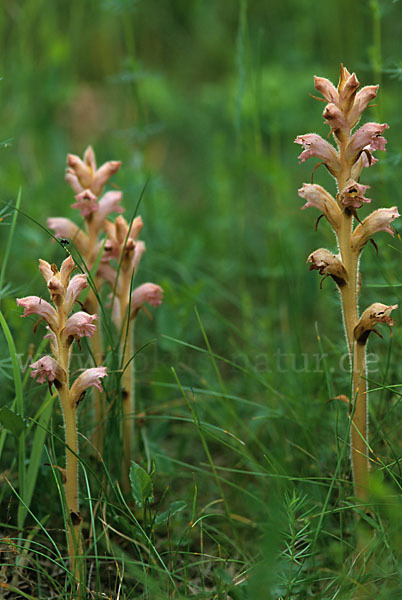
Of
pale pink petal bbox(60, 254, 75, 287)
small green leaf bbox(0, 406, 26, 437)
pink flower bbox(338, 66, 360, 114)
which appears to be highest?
pink flower bbox(338, 66, 360, 114)

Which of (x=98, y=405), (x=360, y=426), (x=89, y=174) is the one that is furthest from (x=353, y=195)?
(x=98, y=405)

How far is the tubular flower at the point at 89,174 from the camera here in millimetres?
2408

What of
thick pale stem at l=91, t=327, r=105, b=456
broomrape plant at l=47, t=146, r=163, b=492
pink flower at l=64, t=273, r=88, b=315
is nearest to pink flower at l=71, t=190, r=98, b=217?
broomrape plant at l=47, t=146, r=163, b=492

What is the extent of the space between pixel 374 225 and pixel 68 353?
0.94 metres

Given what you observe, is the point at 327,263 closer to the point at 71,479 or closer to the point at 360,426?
the point at 360,426

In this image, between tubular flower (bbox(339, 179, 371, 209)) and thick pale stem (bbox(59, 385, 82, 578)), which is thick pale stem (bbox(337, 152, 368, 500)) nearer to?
tubular flower (bbox(339, 179, 371, 209))

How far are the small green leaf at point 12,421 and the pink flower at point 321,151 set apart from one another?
1111 millimetres

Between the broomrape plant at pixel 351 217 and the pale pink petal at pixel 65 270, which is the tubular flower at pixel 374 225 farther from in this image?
the pale pink petal at pixel 65 270

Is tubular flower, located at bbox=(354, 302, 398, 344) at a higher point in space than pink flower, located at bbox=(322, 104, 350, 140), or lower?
lower

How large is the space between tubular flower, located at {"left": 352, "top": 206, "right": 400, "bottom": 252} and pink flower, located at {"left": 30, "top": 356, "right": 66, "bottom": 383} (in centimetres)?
89

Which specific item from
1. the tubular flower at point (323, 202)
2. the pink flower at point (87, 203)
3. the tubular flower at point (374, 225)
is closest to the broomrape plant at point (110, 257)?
the pink flower at point (87, 203)

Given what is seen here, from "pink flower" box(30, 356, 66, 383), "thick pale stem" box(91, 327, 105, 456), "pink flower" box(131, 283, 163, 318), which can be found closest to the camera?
"pink flower" box(30, 356, 66, 383)

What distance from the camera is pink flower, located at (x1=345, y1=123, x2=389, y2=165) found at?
1.79 m

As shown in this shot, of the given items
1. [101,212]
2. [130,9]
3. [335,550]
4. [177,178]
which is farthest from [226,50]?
[335,550]
